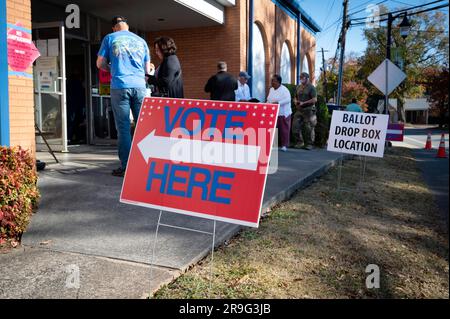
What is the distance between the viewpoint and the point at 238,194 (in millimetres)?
2656

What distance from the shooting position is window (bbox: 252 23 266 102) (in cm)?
1254

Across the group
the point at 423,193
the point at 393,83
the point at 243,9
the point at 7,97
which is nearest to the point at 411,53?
the point at 393,83

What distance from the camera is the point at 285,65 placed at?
16.6 meters

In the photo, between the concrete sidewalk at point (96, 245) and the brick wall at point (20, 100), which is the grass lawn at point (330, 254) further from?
the brick wall at point (20, 100)

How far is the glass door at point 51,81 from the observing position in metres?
7.93

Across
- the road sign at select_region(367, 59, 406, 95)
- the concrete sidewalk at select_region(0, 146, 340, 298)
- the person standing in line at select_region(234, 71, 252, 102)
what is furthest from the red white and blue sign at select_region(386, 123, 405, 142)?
the concrete sidewalk at select_region(0, 146, 340, 298)

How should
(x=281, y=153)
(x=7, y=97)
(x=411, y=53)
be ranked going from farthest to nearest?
(x=411, y=53), (x=281, y=153), (x=7, y=97)

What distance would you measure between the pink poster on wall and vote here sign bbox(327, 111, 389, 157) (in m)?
4.42

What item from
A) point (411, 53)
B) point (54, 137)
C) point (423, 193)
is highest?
point (411, 53)

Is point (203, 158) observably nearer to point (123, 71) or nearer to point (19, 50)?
point (123, 71)

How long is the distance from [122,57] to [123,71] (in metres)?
0.17

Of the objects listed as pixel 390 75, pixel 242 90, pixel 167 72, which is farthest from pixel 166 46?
pixel 390 75
